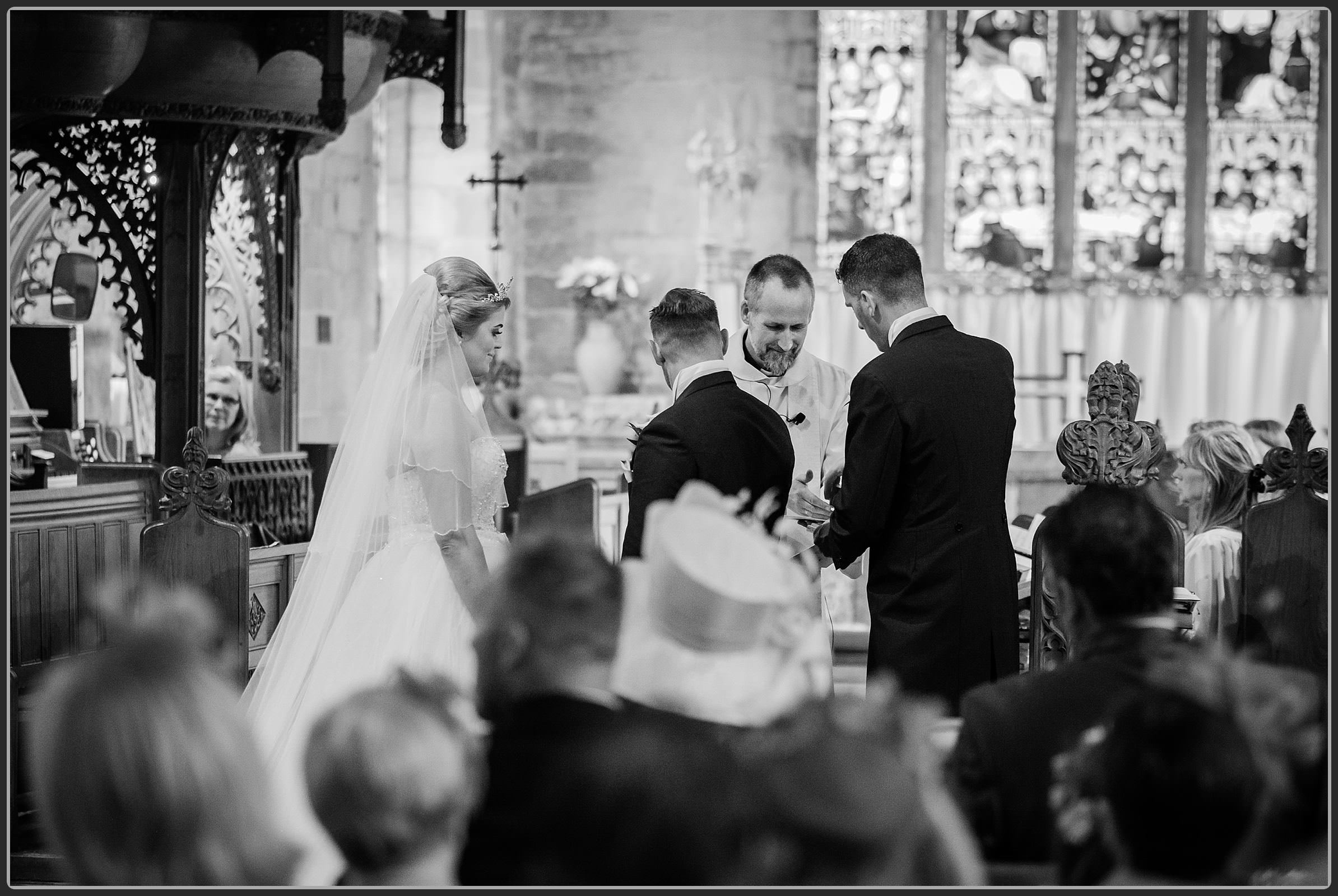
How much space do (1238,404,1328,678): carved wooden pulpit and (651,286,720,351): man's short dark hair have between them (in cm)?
161

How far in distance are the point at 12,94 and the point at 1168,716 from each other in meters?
5.19

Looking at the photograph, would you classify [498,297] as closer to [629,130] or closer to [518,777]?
[518,777]

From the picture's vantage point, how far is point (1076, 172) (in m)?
12.6

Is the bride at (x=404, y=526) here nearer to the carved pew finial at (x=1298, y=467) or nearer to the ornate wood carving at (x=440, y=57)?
the carved pew finial at (x=1298, y=467)

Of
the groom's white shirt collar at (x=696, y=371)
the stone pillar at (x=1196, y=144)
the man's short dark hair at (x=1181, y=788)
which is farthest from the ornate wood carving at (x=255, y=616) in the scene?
the stone pillar at (x=1196, y=144)

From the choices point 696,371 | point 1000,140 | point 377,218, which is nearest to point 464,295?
point 696,371

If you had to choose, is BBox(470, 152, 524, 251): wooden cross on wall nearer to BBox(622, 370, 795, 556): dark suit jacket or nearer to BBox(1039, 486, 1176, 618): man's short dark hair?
BBox(622, 370, 795, 556): dark suit jacket

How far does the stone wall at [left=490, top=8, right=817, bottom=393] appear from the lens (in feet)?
41.0

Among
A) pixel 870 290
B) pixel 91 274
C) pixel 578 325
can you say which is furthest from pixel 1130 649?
pixel 578 325

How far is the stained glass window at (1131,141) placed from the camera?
12.6 m

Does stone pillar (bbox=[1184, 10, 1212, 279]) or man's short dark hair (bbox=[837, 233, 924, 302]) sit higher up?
stone pillar (bbox=[1184, 10, 1212, 279])

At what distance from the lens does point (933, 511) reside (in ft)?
12.4

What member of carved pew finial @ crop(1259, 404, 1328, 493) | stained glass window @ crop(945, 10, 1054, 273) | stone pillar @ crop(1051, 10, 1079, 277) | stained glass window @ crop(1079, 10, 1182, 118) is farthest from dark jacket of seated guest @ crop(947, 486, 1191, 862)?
stained glass window @ crop(1079, 10, 1182, 118)

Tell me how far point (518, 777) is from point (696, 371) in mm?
2097
